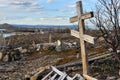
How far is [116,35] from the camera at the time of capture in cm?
1758

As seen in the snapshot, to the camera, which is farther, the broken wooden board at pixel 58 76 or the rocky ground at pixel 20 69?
the rocky ground at pixel 20 69

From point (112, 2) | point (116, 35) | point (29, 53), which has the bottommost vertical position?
point (29, 53)

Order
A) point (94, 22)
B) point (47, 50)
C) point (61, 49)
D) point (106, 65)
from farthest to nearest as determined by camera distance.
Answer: point (47, 50) → point (61, 49) → point (106, 65) → point (94, 22)

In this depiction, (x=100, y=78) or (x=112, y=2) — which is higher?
(x=112, y=2)

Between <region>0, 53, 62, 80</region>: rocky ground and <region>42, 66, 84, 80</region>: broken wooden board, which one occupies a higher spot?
<region>42, 66, 84, 80</region>: broken wooden board

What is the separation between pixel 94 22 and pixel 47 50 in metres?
23.6

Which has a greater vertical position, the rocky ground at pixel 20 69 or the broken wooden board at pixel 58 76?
the broken wooden board at pixel 58 76

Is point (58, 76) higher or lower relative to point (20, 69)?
higher

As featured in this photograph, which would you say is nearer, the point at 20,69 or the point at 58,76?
the point at 58,76

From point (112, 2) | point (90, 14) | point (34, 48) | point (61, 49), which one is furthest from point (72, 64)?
point (34, 48)

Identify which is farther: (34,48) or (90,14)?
(34,48)

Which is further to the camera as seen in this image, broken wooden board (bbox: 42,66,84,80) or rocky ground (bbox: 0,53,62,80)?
rocky ground (bbox: 0,53,62,80)

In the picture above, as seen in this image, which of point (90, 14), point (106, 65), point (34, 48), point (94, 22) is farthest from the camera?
point (34, 48)

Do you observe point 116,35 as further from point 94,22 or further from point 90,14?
point 90,14
